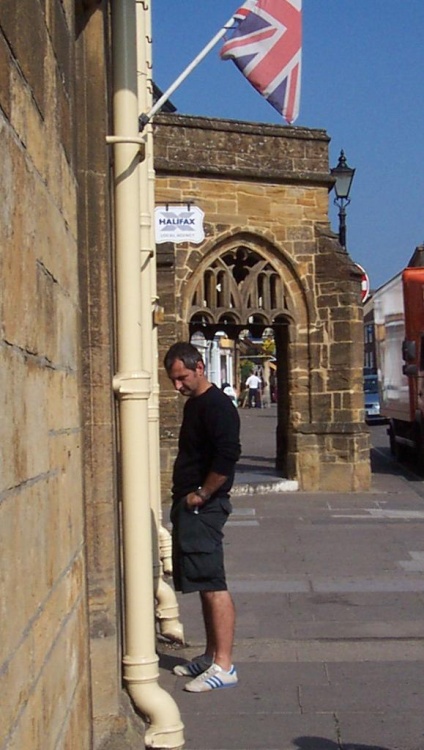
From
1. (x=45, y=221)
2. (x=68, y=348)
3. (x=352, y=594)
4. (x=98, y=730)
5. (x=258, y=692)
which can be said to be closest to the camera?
(x=45, y=221)

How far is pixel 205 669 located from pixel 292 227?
11.1m

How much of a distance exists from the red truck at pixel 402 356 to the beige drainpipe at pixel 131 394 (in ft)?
50.5

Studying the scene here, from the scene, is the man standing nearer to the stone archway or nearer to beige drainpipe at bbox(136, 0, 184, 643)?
beige drainpipe at bbox(136, 0, 184, 643)

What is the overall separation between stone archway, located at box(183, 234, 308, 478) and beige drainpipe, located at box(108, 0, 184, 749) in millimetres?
10880

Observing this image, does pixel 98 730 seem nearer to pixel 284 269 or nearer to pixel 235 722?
pixel 235 722

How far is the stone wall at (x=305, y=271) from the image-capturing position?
16.5m

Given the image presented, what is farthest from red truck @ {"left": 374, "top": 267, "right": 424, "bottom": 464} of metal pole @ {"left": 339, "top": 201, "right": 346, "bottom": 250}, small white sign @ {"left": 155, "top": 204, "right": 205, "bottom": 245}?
small white sign @ {"left": 155, "top": 204, "right": 205, "bottom": 245}

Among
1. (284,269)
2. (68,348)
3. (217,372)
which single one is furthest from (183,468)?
(217,372)

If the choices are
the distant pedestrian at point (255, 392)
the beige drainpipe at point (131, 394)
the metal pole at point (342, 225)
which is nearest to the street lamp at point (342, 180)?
the metal pole at point (342, 225)

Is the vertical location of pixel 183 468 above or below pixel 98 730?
above

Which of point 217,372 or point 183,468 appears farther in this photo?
point 217,372

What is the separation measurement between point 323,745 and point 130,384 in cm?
179

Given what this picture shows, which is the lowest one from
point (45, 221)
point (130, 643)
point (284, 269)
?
point (130, 643)

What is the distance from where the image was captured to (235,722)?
5.67 meters
